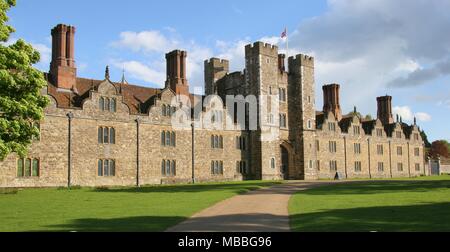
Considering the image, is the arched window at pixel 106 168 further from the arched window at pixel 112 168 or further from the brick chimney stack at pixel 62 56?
the brick chimney stack at pixel 62 56

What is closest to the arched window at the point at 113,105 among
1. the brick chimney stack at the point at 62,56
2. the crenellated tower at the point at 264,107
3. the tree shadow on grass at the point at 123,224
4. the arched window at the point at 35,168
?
the brick chimney stack at the point at 62,56

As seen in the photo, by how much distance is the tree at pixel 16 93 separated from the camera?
76.2 feet

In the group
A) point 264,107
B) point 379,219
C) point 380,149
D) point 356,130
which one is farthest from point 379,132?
point 379,219

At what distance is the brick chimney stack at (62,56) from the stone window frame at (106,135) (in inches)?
206

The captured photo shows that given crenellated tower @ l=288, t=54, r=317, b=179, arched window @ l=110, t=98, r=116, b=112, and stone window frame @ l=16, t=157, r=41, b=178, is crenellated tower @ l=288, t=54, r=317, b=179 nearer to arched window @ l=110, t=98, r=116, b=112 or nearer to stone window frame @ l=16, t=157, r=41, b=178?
arched window @ l=110, t=98, r=116, b=112

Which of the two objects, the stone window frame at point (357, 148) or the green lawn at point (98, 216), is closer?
the green lawn at point (98, 216)

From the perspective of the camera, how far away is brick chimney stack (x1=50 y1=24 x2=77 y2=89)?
43.6 metres

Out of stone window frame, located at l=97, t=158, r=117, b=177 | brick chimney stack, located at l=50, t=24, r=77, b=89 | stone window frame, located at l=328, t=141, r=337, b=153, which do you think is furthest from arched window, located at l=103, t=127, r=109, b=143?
stone window frame, located at l=328, t=141, r=337, b=153

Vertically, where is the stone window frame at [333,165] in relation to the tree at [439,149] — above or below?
below

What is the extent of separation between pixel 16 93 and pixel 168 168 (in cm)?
2539

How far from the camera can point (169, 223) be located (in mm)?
15727

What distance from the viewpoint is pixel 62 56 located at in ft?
144
